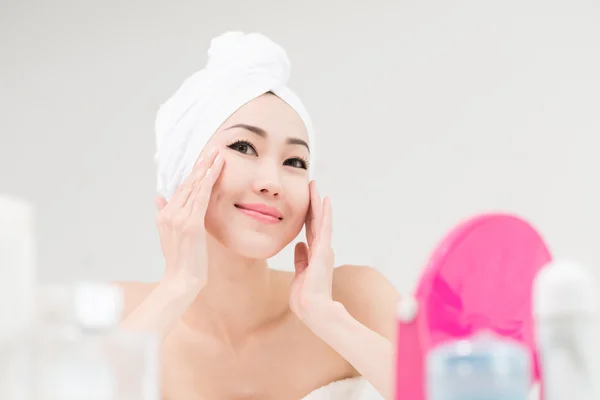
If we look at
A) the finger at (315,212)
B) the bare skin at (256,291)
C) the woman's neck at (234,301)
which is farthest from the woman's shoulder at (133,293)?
the finger at (315,212)

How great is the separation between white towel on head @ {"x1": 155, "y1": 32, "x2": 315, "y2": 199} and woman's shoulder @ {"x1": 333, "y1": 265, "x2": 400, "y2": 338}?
0.25 m

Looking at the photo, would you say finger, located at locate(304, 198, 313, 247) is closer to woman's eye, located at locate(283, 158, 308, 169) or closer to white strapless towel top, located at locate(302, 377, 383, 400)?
woman's eye, located at locate(283, 158, 308, 169)

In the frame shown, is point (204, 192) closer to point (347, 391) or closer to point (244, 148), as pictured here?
point (244, 148)

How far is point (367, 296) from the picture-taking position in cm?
125

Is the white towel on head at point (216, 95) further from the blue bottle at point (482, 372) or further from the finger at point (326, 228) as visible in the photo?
the blue bottle at point (482, 372)

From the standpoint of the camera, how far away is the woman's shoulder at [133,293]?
4.34 ft

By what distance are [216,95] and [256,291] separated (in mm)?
293

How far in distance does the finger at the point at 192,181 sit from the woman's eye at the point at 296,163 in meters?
0.10

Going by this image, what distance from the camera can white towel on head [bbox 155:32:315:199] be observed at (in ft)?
3.76

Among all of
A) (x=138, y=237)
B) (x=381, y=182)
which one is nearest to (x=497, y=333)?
(x=381, y=182)

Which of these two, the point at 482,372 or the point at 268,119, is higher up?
the point at 268,119

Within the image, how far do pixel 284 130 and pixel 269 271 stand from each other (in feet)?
0.88

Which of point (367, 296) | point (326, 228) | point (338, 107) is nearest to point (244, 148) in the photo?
point (326, 228)

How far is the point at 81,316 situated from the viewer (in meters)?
0.58
